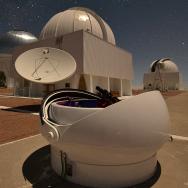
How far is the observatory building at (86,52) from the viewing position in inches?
1298

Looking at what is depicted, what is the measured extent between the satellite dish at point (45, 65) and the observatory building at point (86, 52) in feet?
23.6

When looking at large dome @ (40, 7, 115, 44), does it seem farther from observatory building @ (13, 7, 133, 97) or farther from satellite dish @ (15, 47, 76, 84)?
satellite dish @ (15, 47, 76, 84)

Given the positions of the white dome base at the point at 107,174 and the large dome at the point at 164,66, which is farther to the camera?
the large dome at the point at 164,66

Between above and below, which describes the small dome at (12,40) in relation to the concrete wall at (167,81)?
above

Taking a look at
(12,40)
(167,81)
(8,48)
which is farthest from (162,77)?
(8,48)

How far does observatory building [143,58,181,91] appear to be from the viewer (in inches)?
3575

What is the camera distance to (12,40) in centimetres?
7838

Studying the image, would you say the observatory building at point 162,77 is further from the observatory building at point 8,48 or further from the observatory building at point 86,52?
the observatory building at point 8,48

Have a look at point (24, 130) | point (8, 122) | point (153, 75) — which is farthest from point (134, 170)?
point (153, 75)

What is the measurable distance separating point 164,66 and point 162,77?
5.15m

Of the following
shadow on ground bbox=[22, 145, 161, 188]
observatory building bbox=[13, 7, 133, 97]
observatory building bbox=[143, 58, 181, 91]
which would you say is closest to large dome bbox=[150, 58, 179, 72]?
observatory building bbox=[143, 58, 181, 91]

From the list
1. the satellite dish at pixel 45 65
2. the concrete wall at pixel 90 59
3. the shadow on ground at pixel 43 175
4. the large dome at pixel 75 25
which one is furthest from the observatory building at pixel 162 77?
the shadow on ground at pixel 43 175

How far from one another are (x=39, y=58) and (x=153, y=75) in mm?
75649

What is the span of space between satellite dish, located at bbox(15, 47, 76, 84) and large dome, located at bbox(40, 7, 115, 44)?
17.2m
